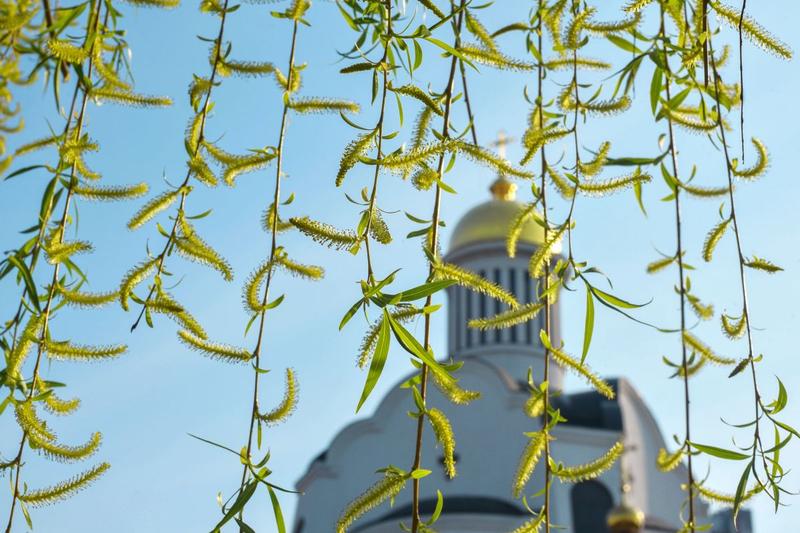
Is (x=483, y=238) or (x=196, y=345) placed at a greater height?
(x=483, y=238)

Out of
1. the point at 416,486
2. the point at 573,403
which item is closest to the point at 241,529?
the point at 416,486

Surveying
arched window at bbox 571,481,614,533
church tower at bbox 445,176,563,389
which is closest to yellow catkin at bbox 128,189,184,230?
arched window at bbox 571,481,614,533

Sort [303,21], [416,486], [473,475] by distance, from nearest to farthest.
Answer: [416,486] < [303,21] < [473,475]

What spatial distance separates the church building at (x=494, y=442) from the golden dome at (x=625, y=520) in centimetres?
8

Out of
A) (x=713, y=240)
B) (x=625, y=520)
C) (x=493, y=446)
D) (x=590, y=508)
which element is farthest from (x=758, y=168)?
(x=493, y=446)

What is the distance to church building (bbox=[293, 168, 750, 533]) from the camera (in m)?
17.2

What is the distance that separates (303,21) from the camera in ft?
4.36

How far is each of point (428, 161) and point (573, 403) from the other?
19.3m

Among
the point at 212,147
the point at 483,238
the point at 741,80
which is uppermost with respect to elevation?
the point at 483,238

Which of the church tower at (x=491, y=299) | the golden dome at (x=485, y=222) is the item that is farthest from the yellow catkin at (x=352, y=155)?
the golden dome at (x=485, y=222)

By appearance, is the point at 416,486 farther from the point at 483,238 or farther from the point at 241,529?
the point at 483,238

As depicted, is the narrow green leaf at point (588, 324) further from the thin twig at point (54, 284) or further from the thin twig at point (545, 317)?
the thin twig at point (54, 284)

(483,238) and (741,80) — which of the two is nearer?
(741,80)

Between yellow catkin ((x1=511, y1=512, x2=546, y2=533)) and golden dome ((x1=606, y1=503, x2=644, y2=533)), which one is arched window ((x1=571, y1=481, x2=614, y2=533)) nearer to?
golden dome ((x1=606, y1=503, x2=644, y2=533))
